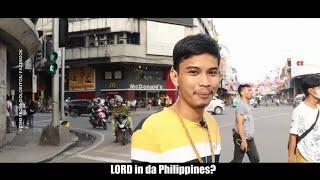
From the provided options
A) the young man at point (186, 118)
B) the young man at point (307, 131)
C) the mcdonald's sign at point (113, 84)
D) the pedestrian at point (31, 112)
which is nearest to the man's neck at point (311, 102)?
the young man at point (307, 131)

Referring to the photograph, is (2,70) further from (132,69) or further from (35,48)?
(132,69)

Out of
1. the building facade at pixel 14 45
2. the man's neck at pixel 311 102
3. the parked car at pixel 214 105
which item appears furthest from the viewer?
the building facade at pixel 14 45

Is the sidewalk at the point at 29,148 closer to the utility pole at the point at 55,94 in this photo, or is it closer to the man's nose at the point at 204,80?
the utility pole at the point at 55,94

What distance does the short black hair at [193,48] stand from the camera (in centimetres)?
200

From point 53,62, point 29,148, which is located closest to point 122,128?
point 29,148

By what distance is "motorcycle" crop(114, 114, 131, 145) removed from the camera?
963cm

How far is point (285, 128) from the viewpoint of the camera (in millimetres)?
12164

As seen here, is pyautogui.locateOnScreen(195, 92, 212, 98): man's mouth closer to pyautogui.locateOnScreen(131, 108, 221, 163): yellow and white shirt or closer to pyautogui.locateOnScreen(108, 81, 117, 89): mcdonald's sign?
pyautogui.locateOnScreen(131, 108, 221, 163): yellow and white shirt

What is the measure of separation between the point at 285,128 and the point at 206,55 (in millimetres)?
10719

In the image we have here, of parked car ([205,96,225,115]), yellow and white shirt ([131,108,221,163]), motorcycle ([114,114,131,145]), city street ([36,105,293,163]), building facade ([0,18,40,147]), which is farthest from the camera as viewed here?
motorcycle ([114,114,131,145])

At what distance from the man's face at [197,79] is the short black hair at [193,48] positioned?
19mm

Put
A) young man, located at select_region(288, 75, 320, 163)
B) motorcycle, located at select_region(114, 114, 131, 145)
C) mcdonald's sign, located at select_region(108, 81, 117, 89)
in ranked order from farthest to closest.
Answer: motorcycle, located at select_region(114, 114, 131, 145) < mcdonald's sign, located at select_region(108, 81, 117, 89) < young man, located at select_region(288, 75, 320, 163)

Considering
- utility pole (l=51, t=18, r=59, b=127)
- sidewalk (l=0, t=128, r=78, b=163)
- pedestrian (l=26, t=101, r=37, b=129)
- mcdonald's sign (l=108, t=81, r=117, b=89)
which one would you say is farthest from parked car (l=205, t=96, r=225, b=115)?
pedestrian (l=26, t=101, r=37, b=129)
